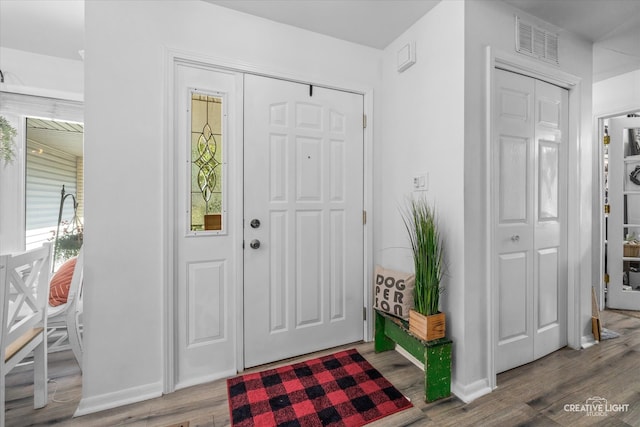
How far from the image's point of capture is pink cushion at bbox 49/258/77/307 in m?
1.98

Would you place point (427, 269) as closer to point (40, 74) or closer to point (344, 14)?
point (344, 14)

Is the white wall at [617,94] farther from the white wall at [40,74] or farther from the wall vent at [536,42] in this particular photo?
the white wall at [40,74]

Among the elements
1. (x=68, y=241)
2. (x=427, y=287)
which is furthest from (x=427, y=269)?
(x=68, y=241)

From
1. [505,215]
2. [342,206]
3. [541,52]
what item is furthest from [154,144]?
[541,52]

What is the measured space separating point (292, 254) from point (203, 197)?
756 mm

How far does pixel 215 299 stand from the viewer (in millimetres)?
1900

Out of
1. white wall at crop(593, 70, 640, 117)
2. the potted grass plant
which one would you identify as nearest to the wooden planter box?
the potted grass plant

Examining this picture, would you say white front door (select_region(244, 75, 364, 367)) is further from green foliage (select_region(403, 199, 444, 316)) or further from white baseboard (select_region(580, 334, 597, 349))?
white baseboard (select_region(580, 334, 597, 349))

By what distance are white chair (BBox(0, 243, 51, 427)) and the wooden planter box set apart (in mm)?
2065

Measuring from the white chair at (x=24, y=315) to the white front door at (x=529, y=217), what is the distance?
261cm

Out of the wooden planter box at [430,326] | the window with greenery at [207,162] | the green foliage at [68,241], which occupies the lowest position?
the wooden planter box at [430,326]

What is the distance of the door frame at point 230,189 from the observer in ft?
5.69

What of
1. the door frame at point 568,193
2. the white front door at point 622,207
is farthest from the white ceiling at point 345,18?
the white front door at point 622,207

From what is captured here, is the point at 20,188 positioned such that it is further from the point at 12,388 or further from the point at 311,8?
the point at 311,8
